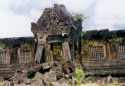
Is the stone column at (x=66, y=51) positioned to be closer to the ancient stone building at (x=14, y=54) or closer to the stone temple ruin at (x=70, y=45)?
the stone temple ruin at (x=70, y=45)

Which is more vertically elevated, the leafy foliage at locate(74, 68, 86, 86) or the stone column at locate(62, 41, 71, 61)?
the stone column at locate(62, 41, 71, 61)

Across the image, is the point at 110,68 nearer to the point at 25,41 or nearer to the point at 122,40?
the point at 122,40

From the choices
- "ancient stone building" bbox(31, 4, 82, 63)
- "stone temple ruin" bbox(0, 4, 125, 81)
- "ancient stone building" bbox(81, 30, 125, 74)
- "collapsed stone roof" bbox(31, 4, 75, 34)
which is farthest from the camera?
"collapsed stone roof" bbox(31, 4, 75, 34)

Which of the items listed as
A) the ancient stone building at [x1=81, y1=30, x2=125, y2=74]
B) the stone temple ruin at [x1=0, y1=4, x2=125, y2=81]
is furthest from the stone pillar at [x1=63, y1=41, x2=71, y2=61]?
the ancient stone building at [x1=81, y1=30, x2=125, y2=74]

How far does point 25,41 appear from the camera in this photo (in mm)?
38500

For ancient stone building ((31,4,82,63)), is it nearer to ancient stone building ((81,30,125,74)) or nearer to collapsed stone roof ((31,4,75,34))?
collapsed stone roof ((31,4,75,34))

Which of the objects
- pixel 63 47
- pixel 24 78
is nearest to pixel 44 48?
pixel 63 47

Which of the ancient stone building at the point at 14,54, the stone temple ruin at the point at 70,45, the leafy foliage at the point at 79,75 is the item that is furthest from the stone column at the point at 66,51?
the ancient stone building at the point at 14,54

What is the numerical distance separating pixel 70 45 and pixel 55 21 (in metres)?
2.76

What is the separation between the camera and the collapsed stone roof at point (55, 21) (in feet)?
120

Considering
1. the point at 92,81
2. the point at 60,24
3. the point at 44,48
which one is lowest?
the point at 92,81

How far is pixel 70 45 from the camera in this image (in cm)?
3644

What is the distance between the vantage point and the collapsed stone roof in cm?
3647

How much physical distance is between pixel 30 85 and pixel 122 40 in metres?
10.0
